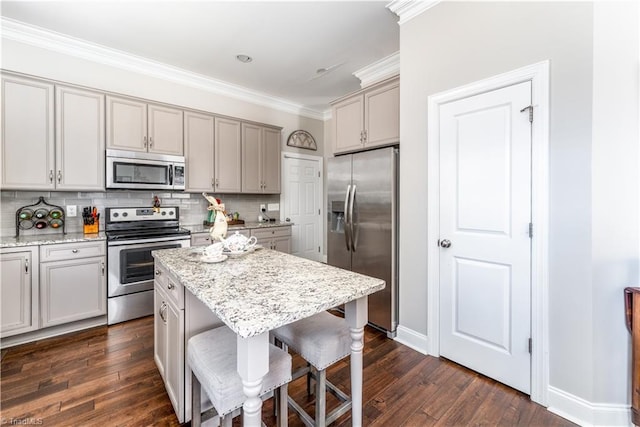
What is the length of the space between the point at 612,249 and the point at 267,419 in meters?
2.13

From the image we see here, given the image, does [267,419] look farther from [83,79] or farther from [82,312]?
[83,79]

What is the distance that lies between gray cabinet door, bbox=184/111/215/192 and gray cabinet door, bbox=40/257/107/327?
1.32 m

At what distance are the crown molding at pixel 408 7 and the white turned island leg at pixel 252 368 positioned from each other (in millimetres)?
2723

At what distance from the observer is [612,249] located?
4.93 ft

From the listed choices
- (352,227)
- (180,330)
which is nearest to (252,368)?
(180,330)


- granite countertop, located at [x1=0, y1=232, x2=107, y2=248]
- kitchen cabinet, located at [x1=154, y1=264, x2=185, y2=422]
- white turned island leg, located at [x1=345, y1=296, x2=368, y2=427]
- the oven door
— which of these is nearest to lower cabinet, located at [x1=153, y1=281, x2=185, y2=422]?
kitchen cabinet, located at [x1=154, y1=264, x2=185, y2=422]

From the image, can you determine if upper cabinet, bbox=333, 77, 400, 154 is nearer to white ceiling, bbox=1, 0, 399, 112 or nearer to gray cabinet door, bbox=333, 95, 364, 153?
gray cabinet door, bbox=333, 95, 364, 153

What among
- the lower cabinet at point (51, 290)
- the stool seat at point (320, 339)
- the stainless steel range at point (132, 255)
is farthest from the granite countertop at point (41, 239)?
the stool seat at point (320, 339)

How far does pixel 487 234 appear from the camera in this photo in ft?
6.43

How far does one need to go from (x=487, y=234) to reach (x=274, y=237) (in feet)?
9.13

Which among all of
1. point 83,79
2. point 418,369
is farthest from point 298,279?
point 83,79

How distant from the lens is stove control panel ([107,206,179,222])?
302 centimetres

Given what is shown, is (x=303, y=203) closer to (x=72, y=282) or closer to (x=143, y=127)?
(x=143, y=127)

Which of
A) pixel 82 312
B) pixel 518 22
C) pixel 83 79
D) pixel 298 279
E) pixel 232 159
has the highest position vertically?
pixel 83 79
